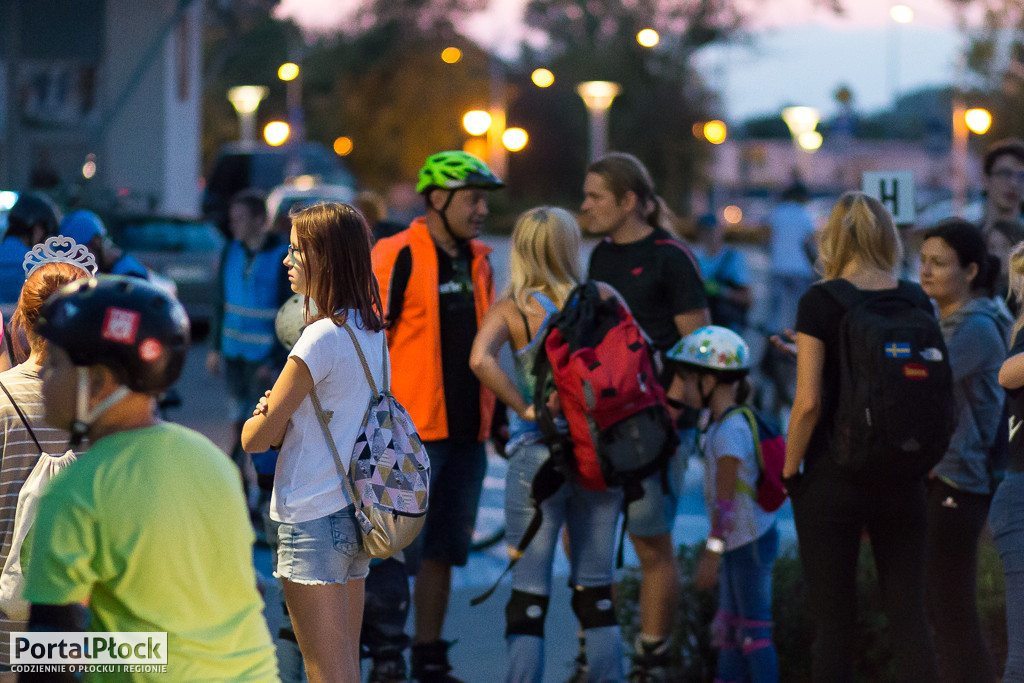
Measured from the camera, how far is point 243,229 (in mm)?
8398

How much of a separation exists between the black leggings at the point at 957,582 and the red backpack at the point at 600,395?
98 cm

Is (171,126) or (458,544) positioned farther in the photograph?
(171,126)


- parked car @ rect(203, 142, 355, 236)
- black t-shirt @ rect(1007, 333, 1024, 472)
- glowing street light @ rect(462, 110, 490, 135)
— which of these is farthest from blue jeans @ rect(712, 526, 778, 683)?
→ parked car @ rect(203, 142, 355, 236)

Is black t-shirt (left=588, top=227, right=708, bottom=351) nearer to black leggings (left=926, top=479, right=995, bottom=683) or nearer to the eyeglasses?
black leggings (left=926, top=479, right=995, bottom=683)

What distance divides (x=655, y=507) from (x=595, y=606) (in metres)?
0.45

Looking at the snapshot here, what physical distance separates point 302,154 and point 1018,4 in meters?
22.6

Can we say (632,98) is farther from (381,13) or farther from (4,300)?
(4,300)

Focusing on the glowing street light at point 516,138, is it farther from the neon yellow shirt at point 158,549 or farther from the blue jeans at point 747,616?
the neon yellow shirt at point 158,549

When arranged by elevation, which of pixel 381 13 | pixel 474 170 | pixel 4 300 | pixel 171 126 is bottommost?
pixel 4 300

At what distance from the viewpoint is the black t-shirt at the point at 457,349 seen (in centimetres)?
539

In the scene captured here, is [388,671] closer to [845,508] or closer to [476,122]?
[845,508]

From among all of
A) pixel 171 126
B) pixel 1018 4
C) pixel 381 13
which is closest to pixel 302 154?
pixel 171 126

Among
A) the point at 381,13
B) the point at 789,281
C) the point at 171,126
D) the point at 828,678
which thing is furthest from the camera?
the point at 381,13

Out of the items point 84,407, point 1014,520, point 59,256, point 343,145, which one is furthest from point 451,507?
point 343,145
